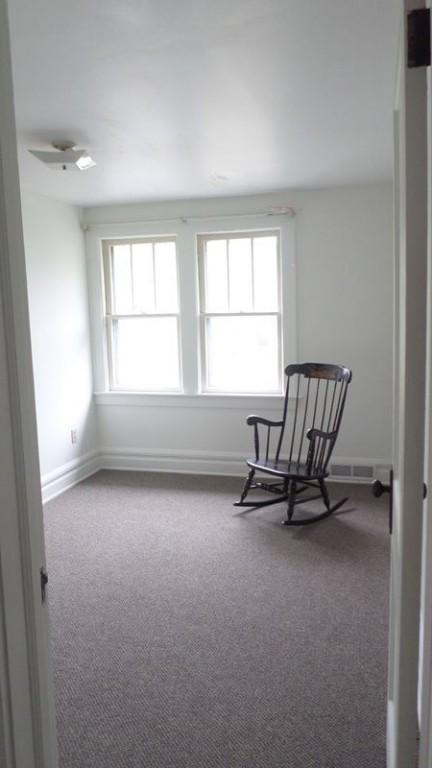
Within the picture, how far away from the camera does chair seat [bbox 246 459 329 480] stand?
3.70 meters

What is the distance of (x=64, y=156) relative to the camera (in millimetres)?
3006

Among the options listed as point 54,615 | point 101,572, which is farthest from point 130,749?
point 101,572

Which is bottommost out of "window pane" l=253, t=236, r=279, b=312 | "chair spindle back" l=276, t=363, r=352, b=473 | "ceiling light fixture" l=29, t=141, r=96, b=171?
"chair spindle back" l=276, t=363, r=352, b=473

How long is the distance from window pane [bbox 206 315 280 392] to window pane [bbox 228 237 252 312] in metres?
0.14

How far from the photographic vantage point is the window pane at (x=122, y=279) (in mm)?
5004

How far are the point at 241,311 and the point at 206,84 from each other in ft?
8.42

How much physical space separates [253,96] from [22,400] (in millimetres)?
2027

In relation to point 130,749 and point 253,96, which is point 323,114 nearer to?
point 253,96

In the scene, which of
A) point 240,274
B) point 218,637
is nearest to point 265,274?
point 240,274

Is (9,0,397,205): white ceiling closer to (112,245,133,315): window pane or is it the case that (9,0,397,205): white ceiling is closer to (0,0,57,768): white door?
(0,0,57,768): white door

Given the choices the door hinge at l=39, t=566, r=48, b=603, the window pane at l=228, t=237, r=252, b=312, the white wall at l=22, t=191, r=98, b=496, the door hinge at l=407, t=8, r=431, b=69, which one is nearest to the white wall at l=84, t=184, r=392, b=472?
the window pane at l=228, t=237, r=252, b=312

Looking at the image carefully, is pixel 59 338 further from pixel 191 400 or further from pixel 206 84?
pixel 206 84

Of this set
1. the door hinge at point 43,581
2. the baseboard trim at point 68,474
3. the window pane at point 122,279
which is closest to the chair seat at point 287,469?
the baseboard trim at point 68,474

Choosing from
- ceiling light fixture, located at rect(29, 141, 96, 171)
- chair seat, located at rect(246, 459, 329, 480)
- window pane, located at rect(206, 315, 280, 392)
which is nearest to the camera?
ceiling light fixture, located at rect(29, 141, 96, 171)
